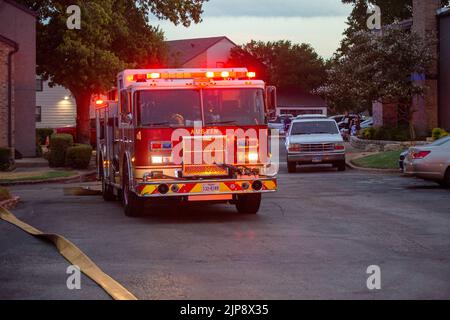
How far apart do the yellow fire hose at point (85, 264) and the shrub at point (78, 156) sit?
17.1 metres

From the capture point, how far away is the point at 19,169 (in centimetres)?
3216

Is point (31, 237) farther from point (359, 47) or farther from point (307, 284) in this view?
point (359, 47)

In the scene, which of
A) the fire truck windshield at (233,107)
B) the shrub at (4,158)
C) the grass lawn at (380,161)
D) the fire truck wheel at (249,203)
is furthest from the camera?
the shrub at (4,158)

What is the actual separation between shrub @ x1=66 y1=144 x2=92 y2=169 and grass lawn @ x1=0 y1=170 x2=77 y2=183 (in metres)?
1.45

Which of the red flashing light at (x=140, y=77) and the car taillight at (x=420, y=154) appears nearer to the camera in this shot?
the red flashing light at (x=140, y=77)

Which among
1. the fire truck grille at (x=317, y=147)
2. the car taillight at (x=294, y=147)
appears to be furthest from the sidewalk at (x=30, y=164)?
the fire truck grille at (x=317, y=147)

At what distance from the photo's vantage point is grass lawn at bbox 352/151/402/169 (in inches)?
1121

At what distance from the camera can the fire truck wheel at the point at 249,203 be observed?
15.7m

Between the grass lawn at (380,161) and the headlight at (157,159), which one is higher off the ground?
the headlight at (157,159)

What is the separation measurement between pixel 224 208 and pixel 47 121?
47.0 metres

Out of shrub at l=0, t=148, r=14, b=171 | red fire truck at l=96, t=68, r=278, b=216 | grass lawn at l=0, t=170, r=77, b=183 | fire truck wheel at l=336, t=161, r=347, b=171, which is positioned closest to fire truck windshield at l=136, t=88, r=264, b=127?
red fire truck at l=96, t=68, r=278, b=216
